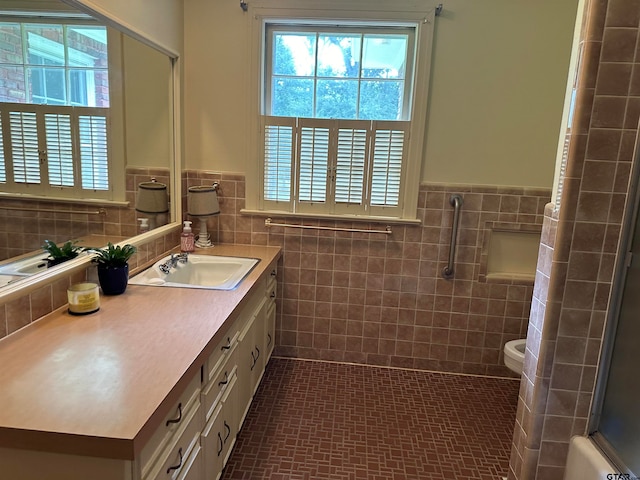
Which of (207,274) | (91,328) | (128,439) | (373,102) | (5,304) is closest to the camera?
(128,439)

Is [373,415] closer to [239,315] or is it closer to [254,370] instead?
[254,370]

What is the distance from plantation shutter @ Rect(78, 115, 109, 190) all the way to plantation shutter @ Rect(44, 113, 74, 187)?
2.8 inches

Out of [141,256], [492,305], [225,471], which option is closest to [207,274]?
[141,256]

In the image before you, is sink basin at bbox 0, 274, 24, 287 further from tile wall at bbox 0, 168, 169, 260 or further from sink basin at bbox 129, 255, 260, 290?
sink basin at bbox 129, 255, 260, 290

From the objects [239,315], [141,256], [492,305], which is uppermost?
[141,256]

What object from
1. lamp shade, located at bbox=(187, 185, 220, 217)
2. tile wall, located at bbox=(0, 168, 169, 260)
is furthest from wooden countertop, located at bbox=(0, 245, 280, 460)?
lamp shade, located at bbox=(187, 185, 220, 217)

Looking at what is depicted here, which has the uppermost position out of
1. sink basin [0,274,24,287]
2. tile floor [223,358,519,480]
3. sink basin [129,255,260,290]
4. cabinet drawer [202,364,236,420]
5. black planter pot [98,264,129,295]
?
sink basin [0,274,24,287]

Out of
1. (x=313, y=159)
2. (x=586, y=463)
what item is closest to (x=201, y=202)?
(x=313, y=159)

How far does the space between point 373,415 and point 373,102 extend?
2037 mm

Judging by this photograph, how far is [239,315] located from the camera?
2.07 m

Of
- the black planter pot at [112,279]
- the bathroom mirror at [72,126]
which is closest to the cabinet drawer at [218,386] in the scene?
the black planter pot at [112,279]

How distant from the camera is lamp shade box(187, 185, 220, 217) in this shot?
2.91 metres

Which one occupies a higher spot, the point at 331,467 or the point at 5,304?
the point at 5,304

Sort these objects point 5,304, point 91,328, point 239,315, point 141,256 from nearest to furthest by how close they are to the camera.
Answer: point 5,304 → point 91,328 → point 239,315 → point 141,256
